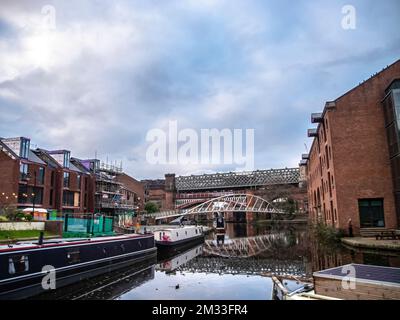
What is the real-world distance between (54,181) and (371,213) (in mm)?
28384

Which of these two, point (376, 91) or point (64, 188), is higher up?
point (376, 91)

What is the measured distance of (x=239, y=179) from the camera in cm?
8519

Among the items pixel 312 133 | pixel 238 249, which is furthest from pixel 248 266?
pixel 312 133

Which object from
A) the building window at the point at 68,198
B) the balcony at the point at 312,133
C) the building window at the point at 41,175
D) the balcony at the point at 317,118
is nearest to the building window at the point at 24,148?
the building window at the point at 41,175

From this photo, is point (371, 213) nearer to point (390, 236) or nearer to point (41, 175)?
point (390, 236)

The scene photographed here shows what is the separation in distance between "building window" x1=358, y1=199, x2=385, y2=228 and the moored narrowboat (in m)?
14.4

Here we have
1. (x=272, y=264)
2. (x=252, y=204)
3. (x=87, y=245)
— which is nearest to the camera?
(x=87, y=245)

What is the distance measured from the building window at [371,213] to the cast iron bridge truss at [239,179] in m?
58.5

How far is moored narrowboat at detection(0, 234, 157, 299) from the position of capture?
29.4 feet

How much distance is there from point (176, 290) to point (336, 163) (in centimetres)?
1517
